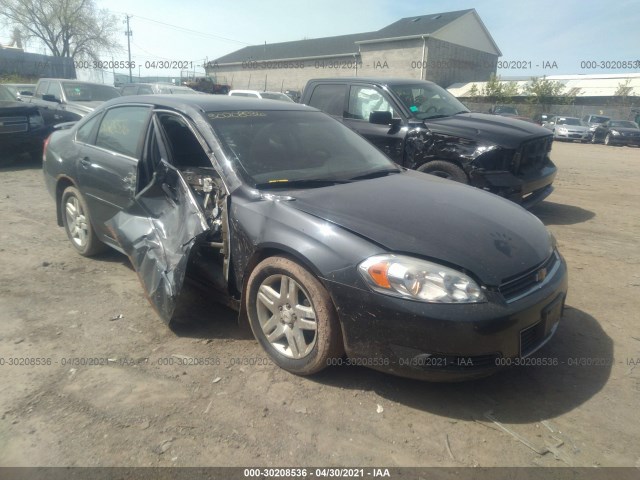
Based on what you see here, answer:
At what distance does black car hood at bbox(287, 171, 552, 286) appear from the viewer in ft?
8.58

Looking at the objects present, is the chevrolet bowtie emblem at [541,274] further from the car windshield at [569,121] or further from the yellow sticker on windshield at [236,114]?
the car windshield at [569,121]

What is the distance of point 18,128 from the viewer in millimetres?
9742

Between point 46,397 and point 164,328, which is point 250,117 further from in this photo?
point 46,397

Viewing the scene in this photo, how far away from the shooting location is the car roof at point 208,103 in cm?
371

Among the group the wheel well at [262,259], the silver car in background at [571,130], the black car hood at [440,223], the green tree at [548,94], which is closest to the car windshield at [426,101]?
the black car hood at [440,223]

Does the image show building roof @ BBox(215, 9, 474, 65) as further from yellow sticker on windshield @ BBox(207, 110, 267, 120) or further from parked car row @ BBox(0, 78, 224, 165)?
yellow sticker on windshield @ BBox(207, 110, 267, 120)

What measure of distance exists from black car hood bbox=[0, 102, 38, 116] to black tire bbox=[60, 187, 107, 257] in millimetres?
6051

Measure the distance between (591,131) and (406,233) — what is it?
27.2 m

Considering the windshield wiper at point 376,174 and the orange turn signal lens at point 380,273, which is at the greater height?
the windshield wiper at point 376,174

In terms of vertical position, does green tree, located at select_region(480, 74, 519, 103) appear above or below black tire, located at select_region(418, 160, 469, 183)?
above

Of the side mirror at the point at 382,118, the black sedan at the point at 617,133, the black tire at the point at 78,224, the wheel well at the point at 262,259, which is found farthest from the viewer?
the black sedan at the point at 617,133

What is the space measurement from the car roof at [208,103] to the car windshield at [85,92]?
8.53 metres

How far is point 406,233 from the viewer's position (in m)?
2.70

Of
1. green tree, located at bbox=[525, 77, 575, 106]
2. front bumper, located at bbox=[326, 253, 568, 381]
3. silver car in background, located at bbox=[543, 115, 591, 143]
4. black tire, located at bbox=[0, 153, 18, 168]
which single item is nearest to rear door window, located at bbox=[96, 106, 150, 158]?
front bumper, located at bbox=[326, 253, 568, 381]
